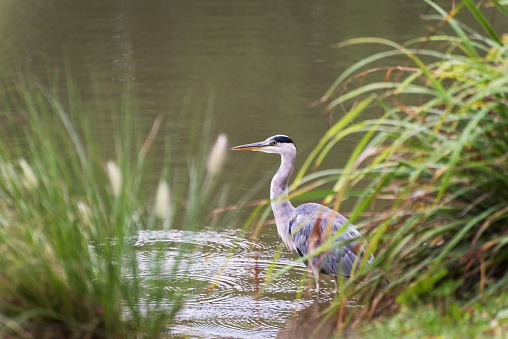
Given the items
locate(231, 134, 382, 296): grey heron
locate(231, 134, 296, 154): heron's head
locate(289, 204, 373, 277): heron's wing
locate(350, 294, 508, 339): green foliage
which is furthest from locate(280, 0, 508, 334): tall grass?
locate(231, 134, 296, 154): heron's head

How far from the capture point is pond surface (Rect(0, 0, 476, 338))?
5.98 meters

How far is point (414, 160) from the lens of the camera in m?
3.84

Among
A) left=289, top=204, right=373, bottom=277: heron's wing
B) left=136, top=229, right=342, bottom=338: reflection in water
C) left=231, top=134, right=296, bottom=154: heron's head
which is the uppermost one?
left=231, top=134, right=296, bottom=154: heron's head

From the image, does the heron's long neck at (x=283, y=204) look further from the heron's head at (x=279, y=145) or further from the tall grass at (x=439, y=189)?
the tall grass at (x=439, y=189)

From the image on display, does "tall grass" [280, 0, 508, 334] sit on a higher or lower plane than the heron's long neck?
higher

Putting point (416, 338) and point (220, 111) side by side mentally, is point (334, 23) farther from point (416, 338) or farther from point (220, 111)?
point (416, 338)

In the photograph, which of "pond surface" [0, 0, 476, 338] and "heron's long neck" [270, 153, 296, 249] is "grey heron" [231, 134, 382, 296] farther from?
"pond surface" [0, 0, 476, 338]

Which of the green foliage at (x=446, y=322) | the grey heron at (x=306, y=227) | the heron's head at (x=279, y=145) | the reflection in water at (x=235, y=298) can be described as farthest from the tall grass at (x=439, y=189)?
the heron's head at (x=279, y=145)

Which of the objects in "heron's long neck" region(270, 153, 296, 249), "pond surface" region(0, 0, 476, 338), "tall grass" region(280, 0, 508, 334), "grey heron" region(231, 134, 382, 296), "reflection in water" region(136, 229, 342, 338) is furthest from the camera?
"heron's long neck" region(270, 153, 296, 249)

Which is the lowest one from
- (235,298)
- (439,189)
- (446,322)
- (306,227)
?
(235,298)

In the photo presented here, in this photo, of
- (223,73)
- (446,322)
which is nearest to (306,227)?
(446,322)

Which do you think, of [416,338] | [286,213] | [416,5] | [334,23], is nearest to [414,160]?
[416,338]

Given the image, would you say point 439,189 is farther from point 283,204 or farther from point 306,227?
point 283,204

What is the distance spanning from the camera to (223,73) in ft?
46.5
